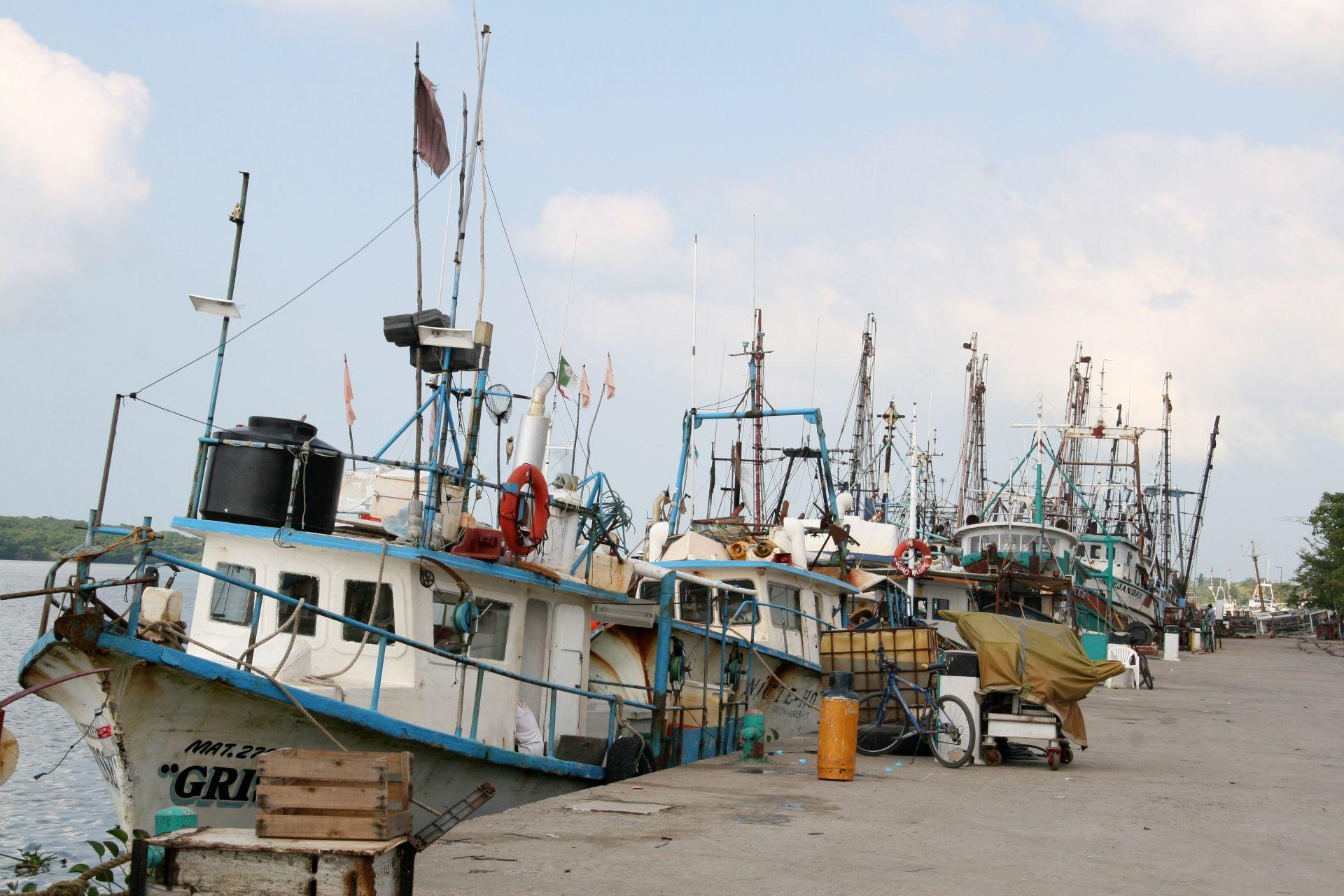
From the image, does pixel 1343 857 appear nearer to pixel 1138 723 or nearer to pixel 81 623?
pixel 81 623

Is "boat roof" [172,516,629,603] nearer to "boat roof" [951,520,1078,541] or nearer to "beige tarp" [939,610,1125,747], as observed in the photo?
"beige tarp" [939,610,1125,747]

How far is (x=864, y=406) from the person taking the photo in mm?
49938

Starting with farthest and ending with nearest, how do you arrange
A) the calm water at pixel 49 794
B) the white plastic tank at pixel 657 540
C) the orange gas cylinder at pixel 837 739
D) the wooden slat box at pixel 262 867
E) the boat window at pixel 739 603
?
the white plastic tank at pixel 657 540, the boat window at pixel 739 603, the calm water at pixel 49 794, the orange gas cylinder at pixel 837 739, the wooden slat box at pixel 262 867

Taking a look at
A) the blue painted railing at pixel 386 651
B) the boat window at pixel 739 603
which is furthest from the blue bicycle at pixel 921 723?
the boat window at pixel 739 603

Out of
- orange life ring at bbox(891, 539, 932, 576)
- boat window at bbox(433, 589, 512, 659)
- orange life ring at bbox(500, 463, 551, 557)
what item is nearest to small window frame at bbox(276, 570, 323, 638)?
boat window at bbox(433, 589, 512, 659)

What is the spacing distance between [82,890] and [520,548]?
18.5 ft

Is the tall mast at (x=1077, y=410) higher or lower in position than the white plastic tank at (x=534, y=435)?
higher

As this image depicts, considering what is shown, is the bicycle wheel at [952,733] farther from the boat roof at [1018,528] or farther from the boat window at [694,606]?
the boat roof at [1018,528]

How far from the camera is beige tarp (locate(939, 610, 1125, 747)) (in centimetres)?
1239

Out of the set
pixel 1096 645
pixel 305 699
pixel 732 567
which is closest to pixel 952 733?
pixel 732 567

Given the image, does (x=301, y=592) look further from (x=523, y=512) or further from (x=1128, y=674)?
(x=1128, y=674)

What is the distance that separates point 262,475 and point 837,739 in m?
5.49

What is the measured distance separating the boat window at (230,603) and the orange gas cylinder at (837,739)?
5137 millimetres

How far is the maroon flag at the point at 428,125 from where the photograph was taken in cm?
1326
